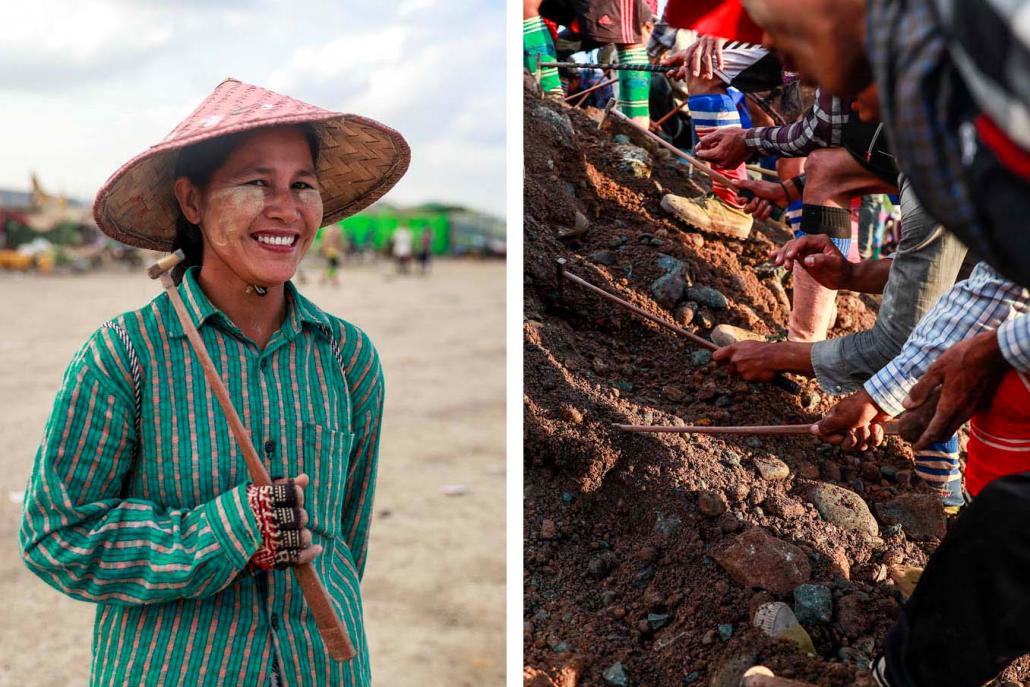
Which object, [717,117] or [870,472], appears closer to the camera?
[870,472]

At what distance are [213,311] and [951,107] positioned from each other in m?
1.06

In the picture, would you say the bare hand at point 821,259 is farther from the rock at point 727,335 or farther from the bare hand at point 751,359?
the rock at point 727,335

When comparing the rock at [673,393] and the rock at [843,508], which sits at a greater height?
the rock at [673,393]

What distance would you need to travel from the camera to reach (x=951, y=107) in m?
1.01

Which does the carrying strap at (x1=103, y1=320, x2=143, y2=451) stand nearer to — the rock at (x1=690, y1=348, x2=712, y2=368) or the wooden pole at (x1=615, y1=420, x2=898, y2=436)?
the wooden pole at (x1=615, y1=420, x2=898, y2=436)

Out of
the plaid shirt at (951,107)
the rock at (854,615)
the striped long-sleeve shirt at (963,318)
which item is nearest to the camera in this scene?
the plaid shirt at (951,107)

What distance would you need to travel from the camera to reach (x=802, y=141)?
270 cm

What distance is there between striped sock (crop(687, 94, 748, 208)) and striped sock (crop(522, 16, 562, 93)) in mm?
536

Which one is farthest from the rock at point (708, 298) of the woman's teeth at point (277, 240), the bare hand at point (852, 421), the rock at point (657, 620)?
the woman's teeth at point (277, 240)

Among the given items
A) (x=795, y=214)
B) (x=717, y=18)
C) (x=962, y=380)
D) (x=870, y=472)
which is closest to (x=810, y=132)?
(x=795, y=214)

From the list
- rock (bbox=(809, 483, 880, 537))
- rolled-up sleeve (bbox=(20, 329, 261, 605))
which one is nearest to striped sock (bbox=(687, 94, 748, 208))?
rock (bbox=(809, 483, 880, 537))

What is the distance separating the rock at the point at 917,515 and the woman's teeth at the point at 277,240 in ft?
5.60

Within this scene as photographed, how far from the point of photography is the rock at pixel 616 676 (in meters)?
2.19

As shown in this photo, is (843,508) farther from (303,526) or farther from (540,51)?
(540,51)
